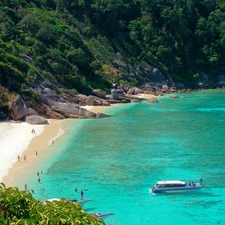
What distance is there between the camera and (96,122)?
60844 millimetres

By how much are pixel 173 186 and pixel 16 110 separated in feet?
103

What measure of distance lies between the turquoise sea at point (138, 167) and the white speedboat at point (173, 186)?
0.42 meters

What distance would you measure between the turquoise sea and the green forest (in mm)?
21891

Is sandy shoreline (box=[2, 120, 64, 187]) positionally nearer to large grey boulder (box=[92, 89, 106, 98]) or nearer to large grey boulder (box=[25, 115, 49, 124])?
large grey boulder (box=[25, 115, 49, 124])

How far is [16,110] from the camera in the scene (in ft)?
191

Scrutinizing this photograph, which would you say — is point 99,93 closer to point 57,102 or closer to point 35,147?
point 57,102

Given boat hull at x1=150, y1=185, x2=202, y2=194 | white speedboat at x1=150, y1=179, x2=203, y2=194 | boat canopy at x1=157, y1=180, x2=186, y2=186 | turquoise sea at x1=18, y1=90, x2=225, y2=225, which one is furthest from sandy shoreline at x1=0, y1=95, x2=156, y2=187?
boat canopy at x1=157, y1=180, x2=186, y2=186

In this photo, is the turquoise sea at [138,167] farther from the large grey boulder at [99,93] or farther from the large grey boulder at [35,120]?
the large grey boulder at [99,93]

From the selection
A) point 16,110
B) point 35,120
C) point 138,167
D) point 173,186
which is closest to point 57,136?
point 35,120

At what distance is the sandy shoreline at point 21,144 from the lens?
36.6m

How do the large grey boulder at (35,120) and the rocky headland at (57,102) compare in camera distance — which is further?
the rocky headland at (57,102)

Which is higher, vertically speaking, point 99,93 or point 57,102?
point 57,102

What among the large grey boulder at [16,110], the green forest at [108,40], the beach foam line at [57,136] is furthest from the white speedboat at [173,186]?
the green forest at [108,40]

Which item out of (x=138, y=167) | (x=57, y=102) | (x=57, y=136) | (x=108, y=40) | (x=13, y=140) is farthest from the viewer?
(x=108, y=40)
